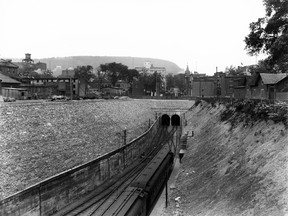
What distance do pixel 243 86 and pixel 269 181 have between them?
38342 mm

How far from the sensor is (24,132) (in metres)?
21.2

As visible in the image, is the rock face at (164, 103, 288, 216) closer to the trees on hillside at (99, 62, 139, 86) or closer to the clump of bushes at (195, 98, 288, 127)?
the clump of bushes at (195, 98, 288, 127)

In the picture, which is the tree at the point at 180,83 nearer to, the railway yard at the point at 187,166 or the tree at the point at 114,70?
the tree at the point at 114,70

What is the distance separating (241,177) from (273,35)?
2079cm

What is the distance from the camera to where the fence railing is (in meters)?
15.6

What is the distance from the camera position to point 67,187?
19906 mm

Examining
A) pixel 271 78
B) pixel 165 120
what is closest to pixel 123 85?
pixel 165 120

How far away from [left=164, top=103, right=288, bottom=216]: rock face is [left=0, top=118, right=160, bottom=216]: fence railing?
7.23 meters

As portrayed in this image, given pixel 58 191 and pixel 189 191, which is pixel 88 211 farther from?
pixel 189 191

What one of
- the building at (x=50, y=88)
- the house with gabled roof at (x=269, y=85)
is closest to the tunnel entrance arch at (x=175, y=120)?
the house with gabled roof at (x=269, y=85)

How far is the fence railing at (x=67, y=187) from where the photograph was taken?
1559cm

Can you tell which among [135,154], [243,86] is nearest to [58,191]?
[135,154]

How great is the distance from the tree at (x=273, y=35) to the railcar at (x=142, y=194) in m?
16.6

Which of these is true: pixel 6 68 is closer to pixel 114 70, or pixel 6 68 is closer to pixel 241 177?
pixel 114 70
